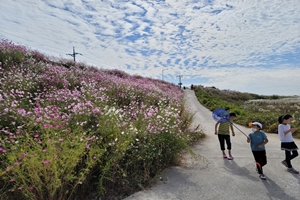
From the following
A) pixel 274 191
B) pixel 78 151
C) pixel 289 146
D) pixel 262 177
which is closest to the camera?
pixel 78 151

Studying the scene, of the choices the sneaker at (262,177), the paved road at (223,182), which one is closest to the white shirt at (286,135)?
the paved road at (223,182)

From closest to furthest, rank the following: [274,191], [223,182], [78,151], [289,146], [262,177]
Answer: [78,151]
[274,191]
[223,182]
[262,177]
[289,146]

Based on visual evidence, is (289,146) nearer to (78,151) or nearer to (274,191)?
(274,191)

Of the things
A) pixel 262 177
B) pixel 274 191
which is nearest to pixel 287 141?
pixel 262 177


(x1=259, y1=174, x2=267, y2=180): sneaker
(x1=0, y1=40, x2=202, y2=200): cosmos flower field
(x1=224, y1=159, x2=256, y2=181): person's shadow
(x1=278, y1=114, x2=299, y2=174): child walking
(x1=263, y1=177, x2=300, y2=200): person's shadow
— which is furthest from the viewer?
(x1=278, y1=114, x2=299, y2=174): child walking

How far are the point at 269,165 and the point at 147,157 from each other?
120 inches

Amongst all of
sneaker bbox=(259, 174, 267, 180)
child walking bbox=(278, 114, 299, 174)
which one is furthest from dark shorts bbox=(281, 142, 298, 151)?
sneaker bbox=(259, 174, 267, 180)

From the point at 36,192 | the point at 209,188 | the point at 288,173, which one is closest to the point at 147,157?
the point at 209,188

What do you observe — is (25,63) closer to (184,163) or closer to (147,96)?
(147,96)

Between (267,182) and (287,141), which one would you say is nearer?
(267,182)

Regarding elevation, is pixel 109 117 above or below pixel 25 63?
below

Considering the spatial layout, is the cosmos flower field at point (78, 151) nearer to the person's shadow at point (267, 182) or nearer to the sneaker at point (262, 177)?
the person's shadow at point (267, 182)

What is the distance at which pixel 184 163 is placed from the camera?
181 inches

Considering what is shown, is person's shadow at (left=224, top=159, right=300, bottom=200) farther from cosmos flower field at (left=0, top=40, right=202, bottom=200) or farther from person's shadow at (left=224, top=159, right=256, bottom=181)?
cosmos flower field at (left=0, top=40, right=202, bottom=200)
